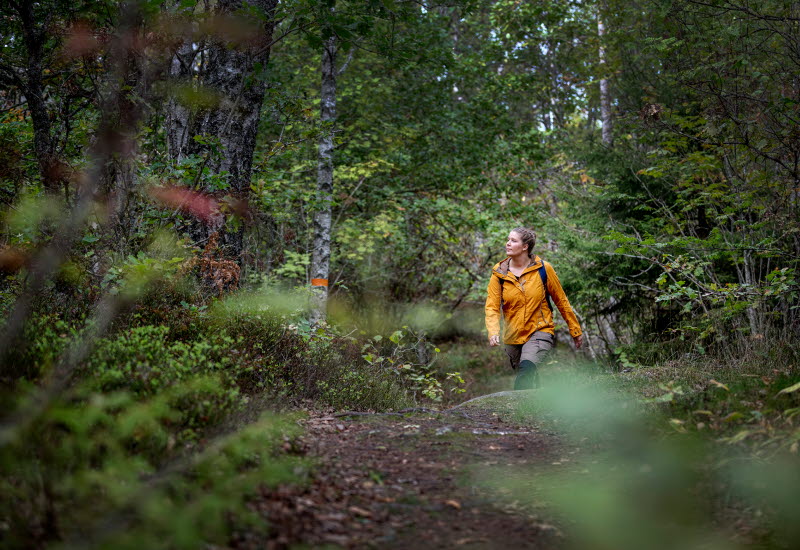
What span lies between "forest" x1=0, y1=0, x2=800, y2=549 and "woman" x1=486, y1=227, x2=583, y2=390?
50cm

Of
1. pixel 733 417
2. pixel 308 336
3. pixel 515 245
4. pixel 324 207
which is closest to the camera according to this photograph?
pixel 733 417

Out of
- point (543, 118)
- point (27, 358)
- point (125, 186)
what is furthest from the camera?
point (543, 118)

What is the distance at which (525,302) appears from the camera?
6703mm

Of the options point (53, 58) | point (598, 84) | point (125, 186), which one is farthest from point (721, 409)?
point (598, 84)

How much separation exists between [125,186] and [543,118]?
1654cm

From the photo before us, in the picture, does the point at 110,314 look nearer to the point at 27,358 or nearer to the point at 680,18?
the point at 27,358

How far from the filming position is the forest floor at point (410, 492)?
261 centimetres

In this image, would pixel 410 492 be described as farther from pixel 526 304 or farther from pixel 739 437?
pixel 526 304

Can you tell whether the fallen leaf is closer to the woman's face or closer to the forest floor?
the forest floor

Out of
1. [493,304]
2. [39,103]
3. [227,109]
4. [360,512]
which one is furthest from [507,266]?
[39,103]

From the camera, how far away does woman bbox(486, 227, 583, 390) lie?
661 centimetres

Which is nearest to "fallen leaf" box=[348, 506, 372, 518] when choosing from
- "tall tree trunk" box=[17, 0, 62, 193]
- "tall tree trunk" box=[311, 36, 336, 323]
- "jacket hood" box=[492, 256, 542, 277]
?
"tall tree trunk" box=[17, 0, 62, 193]

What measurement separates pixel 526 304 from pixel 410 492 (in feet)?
12.7

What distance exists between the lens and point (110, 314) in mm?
4176
